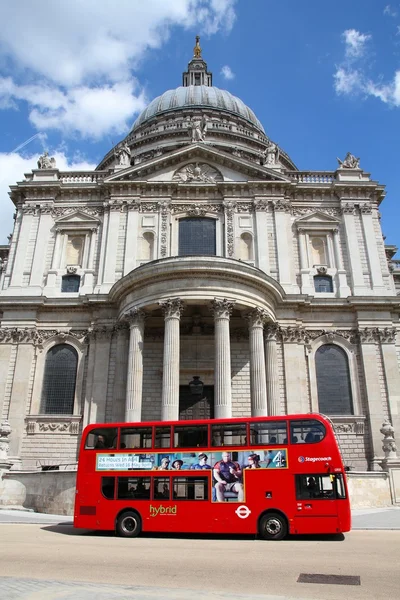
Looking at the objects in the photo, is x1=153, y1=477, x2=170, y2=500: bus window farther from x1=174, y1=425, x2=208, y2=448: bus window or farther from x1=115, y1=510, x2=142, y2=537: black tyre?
x1=174, y1=425, x2=208, y2=448: bus window

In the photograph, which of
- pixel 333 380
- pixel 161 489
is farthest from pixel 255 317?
pixel 161 489

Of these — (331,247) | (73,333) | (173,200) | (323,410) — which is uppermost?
(173,200)

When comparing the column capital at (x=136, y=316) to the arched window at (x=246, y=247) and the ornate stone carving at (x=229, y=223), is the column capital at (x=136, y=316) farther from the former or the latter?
the arched window at (x=246, y=247)

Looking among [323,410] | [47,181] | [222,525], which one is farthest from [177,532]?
[47,181]

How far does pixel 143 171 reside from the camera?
35438 millimetres

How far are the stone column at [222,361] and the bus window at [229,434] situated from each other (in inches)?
333

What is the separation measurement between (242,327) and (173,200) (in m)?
10.7

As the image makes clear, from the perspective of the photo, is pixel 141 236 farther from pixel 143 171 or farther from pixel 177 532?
pixel 177 532

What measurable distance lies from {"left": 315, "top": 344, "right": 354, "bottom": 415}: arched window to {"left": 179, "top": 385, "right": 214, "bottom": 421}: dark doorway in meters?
6.80

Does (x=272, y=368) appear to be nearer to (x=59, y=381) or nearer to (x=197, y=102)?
(x=59, y=381)

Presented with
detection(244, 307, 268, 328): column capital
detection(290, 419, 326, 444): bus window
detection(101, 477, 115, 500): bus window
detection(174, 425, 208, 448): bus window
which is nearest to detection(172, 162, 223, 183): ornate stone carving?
detection(244, 307, 268, 328): column capital

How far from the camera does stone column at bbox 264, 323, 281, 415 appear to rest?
27.6 meters

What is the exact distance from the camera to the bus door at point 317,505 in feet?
47.6

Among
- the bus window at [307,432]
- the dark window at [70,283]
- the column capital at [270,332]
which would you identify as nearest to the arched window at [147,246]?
the dark window at [70,283]
